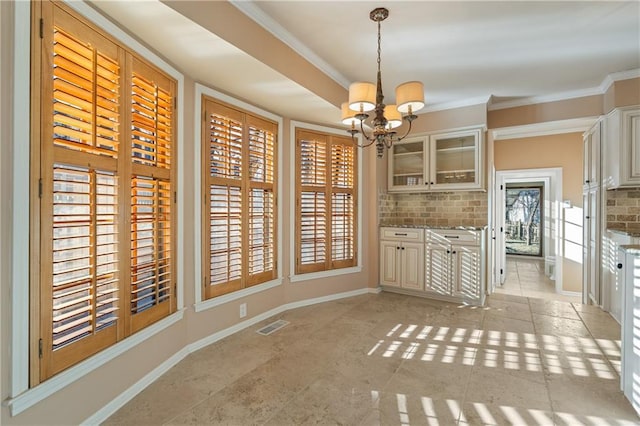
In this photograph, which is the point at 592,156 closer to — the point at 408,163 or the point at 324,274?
the point at 408,163

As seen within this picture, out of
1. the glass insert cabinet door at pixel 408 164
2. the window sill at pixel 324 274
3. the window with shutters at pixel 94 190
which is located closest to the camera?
the window with shutters at pixel 94 190

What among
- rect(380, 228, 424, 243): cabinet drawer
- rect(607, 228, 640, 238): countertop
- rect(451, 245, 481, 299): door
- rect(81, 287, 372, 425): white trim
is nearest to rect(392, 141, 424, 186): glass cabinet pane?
rect(380, 228, 424, 243): cabinet drawer

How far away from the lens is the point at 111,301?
5.84 ft

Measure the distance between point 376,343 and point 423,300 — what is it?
5.03 ft

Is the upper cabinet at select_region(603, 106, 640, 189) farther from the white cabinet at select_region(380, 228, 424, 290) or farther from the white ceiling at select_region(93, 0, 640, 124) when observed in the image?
the white cabinet at select_region(380, 228, 424, 290)

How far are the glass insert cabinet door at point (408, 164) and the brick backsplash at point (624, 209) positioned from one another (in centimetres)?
206

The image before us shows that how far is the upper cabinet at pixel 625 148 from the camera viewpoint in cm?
309

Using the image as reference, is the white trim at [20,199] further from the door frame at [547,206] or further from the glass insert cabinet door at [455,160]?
the door frame at [547,206]

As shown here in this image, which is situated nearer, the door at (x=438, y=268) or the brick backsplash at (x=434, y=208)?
the door at (x=438, y=268)

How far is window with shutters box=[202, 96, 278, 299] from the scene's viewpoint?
8.80 ft

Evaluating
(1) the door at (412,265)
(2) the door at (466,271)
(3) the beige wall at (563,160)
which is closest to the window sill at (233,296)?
(1) the door at (412,265)

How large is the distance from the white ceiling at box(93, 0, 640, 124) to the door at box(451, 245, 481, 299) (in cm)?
197

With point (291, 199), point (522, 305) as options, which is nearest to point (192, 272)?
point (291, 199)

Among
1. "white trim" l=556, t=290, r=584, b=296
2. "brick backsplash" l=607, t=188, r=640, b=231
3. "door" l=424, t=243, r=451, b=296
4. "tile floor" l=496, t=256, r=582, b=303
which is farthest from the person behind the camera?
"white trim" l=556, t=290, r=584, b=296
